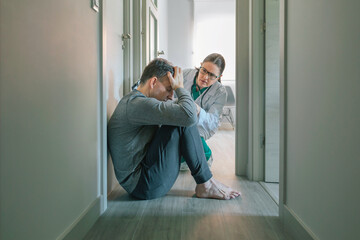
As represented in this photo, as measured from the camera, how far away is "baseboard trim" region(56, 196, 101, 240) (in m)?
1.07

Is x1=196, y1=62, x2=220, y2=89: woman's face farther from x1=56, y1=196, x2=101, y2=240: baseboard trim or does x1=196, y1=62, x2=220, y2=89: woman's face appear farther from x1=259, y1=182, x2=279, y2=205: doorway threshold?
x1=56, y1=196, x2=101, y2=240: baseboard trim

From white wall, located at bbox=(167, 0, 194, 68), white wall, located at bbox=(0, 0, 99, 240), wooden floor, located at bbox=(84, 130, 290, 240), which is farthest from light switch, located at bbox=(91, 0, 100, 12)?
white wall, located at bbox=(167, 0, 194, 68)

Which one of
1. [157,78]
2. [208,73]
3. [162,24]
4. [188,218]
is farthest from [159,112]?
[162,24]

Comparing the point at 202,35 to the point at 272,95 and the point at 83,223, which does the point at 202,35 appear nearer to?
the point at 272,95

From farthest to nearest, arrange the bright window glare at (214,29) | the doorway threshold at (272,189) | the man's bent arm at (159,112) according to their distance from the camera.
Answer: the bright window glare at (214,29) < the doorway threshold at (272,189) < the man's bent arm at (159,112)

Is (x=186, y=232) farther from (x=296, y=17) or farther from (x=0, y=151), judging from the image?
(x=296, y=17)

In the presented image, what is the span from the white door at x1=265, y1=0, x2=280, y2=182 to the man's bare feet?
0.48 meters

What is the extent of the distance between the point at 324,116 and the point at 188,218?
81 centimetres

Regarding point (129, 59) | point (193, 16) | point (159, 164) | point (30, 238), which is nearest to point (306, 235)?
point (159, 164)

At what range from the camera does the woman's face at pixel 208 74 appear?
7.19 ft

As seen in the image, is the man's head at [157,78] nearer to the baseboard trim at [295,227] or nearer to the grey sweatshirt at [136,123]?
the grey sweatshirt at [136,123]

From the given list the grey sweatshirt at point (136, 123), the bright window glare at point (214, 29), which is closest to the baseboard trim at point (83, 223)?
the grey sweatshirt at point (136, 123)

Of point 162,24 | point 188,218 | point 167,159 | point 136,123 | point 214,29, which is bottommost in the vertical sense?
point 188,218

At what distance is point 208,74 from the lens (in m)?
2.21
